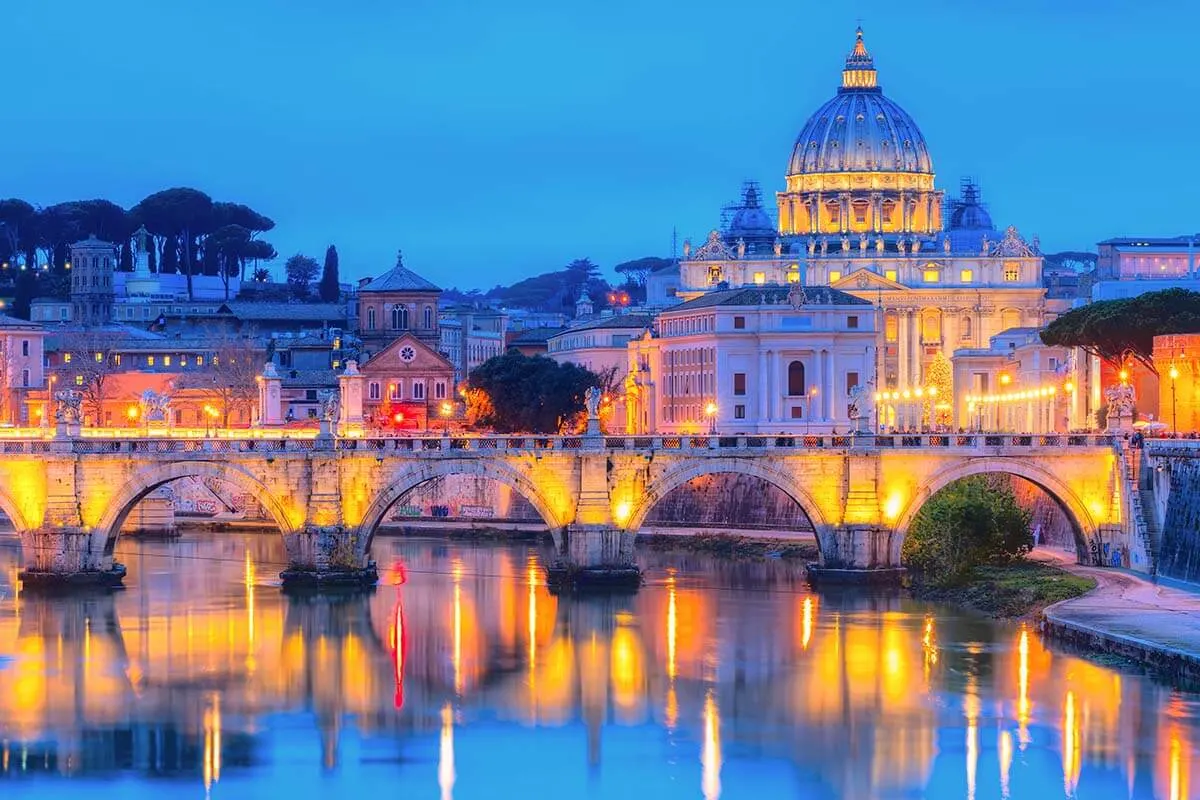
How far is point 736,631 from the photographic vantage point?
2559 inches

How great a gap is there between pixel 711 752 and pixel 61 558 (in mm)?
28224

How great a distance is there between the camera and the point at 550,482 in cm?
7225

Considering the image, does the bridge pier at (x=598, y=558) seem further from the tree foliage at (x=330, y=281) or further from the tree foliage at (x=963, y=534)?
the tree foliage at (x=330, y=281)

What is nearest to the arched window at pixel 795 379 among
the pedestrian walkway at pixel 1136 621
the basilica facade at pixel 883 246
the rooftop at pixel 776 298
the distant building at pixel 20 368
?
the rooftop at pixel 776 298

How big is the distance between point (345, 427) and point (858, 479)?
21924 mm

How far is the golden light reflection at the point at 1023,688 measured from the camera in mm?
50969

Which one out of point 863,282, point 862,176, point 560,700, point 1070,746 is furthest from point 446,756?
point 862,176

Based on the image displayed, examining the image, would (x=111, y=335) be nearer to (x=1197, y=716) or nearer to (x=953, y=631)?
(x=953, y=631)

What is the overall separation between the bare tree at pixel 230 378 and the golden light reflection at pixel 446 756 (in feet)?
204

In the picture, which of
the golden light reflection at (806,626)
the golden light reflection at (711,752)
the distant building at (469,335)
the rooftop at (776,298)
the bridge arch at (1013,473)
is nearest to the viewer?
the golden light reflection at (711,752)

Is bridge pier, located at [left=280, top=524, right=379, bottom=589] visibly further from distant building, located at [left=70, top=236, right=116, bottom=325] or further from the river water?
distant building, located at [left=70, top=236, right=116, bottom=325]

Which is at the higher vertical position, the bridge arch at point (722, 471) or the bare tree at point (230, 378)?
the bare tree at point (230, 378)

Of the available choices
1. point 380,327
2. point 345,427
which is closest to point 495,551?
point 345,427

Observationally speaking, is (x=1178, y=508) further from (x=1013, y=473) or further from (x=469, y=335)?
(x=469, y=335)
